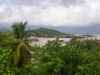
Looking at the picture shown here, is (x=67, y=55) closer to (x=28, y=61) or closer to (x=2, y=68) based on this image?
(x=28, y=61)

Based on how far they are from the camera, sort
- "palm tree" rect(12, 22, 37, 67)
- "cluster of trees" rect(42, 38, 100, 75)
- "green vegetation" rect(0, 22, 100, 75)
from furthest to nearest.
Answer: "palm tree" rect(12, 22, 37, 67) → "cluster of trees" rect(42, 38, 100, 75) → "green vegetation" rect(0, 22, 100, 75)

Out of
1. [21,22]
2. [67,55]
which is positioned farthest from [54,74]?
[21,22]

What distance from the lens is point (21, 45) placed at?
26906mm

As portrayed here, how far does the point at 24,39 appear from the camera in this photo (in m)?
28.6

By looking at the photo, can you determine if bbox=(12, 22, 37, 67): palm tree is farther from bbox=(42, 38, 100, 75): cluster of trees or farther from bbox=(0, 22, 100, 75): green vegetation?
bbox=(42, 38, 100, 75): cluster of trees

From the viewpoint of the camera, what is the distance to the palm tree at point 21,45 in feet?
88.2

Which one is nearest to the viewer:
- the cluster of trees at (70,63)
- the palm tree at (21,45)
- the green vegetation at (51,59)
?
the green vegetation at (51,59)

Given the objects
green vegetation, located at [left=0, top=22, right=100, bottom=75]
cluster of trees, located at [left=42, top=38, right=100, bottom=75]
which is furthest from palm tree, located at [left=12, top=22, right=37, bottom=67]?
cluster of trees, located at [left=42, top=38, right=100, bottom=75]

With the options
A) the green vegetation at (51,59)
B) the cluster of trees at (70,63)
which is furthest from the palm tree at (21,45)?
the cluster of trees at (70,63)

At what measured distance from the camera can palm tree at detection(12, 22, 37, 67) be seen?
26.9m

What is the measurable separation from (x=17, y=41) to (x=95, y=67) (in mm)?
9443

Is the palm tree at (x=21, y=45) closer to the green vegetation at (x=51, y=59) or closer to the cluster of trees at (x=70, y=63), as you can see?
the green vegetation at (x=51, y=59)

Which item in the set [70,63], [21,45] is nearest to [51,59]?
[70,63]

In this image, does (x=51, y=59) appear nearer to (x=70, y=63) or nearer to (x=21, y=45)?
(x=70, y=63)
